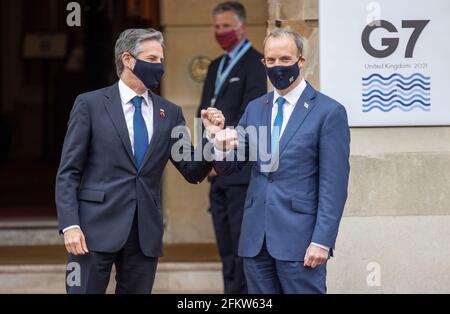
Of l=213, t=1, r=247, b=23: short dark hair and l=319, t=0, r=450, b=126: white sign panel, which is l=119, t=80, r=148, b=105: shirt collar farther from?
l=213, t=1, r=247, b=23: short dark hair

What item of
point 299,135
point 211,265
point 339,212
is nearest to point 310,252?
point 339,212

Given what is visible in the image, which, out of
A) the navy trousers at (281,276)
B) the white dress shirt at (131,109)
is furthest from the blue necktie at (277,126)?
the white dress shirt at (131,109)

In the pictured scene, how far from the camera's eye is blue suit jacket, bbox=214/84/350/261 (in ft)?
19.6

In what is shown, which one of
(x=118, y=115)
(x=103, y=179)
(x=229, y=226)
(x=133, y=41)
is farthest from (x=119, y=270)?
(x=229, y=226)

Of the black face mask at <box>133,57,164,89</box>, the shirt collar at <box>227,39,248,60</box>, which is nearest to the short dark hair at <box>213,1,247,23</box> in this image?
the shirt collar at <box>227,39,248,60</box>

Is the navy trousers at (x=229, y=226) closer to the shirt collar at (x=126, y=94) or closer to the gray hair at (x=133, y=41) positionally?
the shirt collar at (x=126, y=94)

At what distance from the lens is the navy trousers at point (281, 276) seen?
19.8ft

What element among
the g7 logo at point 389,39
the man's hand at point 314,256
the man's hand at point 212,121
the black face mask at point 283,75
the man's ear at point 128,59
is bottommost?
the man's hand at point 314,256

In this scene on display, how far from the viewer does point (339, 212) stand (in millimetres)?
6023

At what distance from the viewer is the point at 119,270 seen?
6234 mm

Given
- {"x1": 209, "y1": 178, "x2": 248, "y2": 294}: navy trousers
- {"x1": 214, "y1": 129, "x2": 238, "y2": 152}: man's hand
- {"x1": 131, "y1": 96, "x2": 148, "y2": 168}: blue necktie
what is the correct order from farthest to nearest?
{"x1": 209, "y1": 178, "x2": 248, "y2": 294}: navy trousers < {"x1": 131, "y1": 96, "x2": 148, "y2": 168}: blue necktie < {"x1": 214, "y1": 129, "x2": 238, "y2": 152}: man's hand

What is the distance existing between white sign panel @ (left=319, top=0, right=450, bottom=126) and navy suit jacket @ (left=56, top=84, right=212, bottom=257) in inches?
84.6

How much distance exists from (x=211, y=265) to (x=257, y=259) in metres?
3.00
